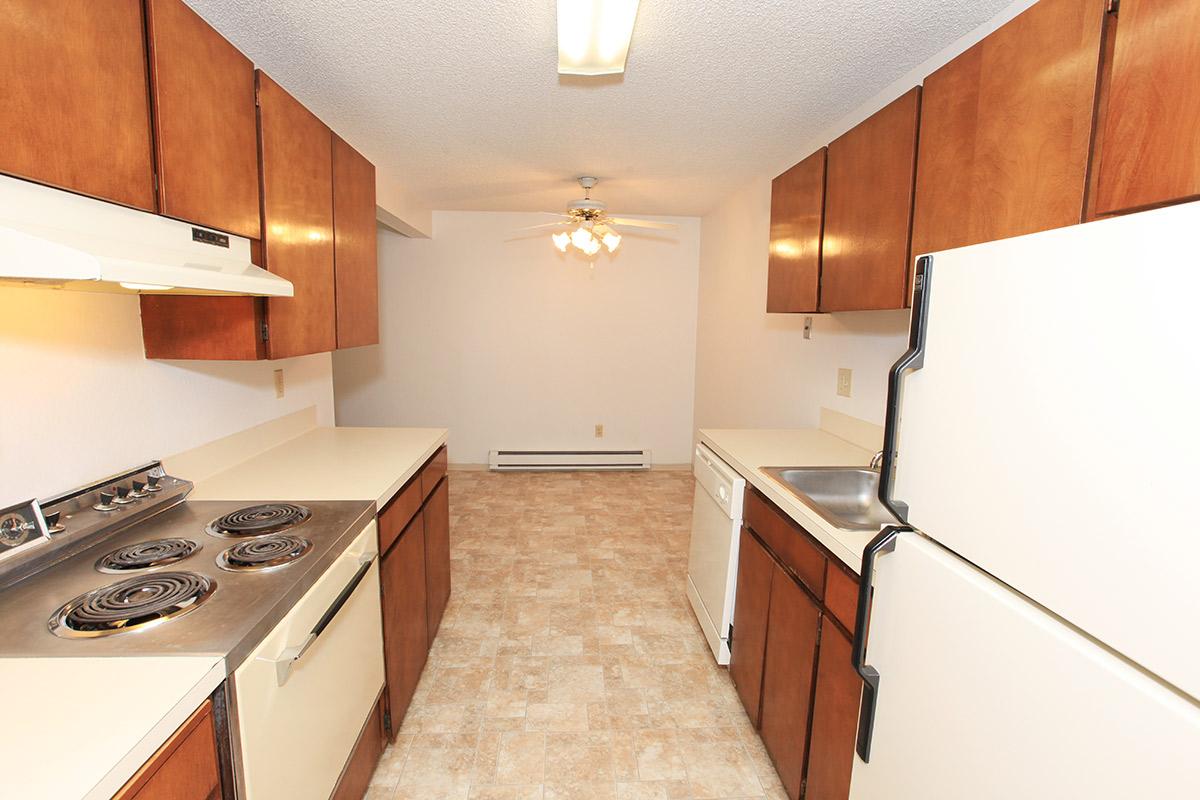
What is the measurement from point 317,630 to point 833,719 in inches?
49.4

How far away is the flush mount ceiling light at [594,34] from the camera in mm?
1486

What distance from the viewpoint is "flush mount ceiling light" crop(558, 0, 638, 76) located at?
1.49 metres

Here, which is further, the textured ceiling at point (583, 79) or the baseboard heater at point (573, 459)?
the baseboard heater at point (573, 459)

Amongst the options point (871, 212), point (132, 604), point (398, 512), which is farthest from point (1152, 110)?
point (398, 512)

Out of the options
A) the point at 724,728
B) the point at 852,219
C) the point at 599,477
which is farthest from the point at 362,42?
the point at 599,477

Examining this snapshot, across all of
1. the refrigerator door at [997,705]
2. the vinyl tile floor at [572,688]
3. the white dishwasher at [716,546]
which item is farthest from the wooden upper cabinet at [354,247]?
the refrigerator door at [997,705]

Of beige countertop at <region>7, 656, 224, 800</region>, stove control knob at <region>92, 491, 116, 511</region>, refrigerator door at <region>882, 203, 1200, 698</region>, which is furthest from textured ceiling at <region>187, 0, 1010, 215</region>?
beige countertop at <region>7, 656, 224, 800</region>

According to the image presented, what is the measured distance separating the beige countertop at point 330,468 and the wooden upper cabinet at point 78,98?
0.91m

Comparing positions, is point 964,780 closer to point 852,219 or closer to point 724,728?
point 724,728

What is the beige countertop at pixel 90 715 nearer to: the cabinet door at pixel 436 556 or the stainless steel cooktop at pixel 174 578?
the stainless steel cooktop at pixel 174 578

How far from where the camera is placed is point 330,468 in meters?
1.99

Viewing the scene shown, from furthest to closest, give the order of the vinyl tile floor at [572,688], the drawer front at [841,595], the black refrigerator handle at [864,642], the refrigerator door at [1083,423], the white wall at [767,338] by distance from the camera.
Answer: the white wall at [767,338] < the vinyl tile floor at [572,688] < the drawer front at [841,595] < the black refrigerator handle at [864,642] < the refrigerator door at [1083,423]

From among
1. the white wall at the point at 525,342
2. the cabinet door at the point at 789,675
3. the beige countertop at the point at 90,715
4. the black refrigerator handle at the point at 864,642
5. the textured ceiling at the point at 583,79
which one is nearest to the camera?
the beige countertop at the point at 90,715

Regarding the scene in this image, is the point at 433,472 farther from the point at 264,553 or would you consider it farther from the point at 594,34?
the point at 594,34
